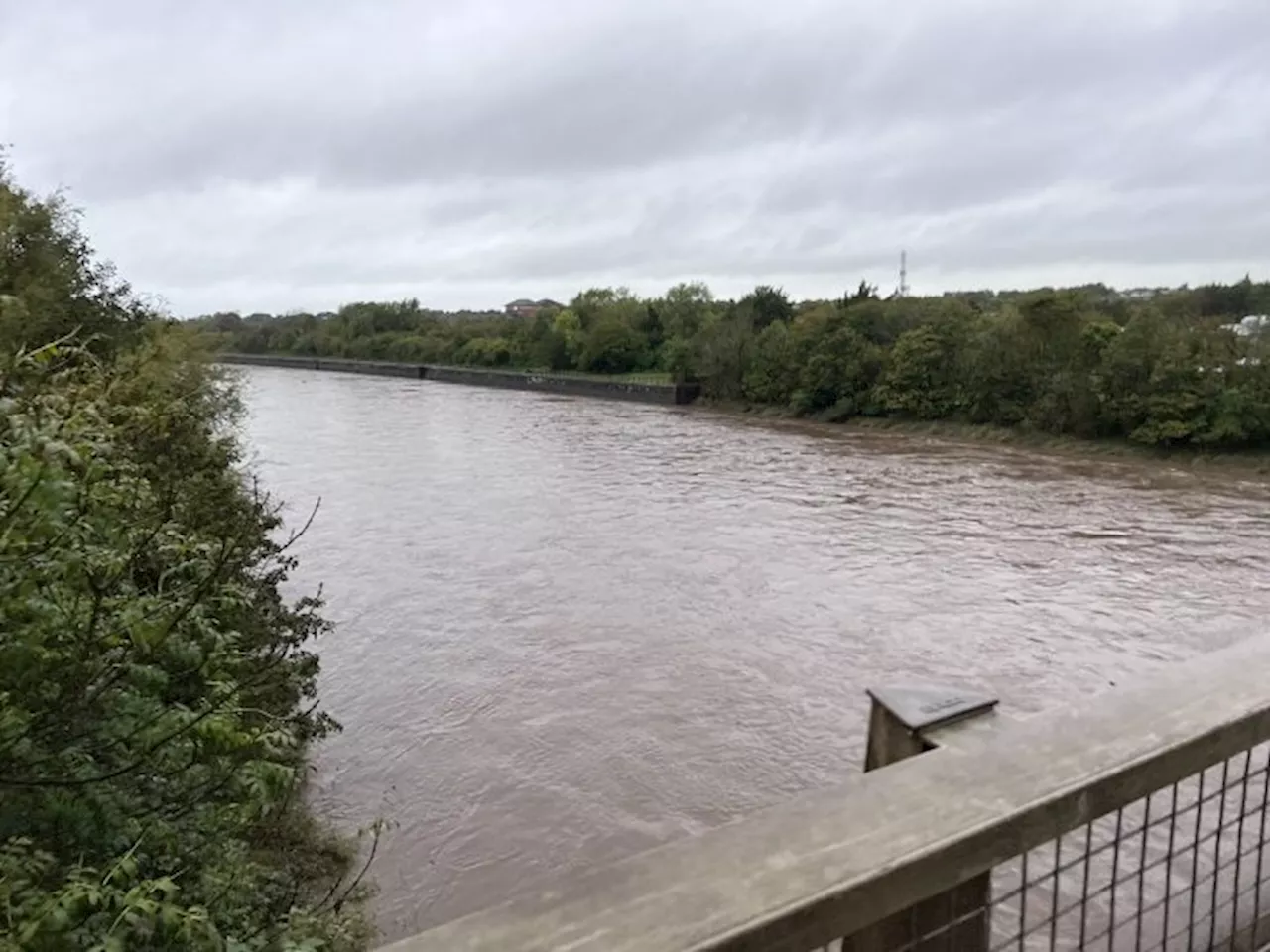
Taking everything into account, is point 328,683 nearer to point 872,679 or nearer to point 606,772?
point 606,772

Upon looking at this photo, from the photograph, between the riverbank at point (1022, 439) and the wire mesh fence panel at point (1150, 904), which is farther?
the riverbank at point (1022, 439)

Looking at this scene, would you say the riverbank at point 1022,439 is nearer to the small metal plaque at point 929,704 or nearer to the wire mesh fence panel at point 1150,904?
the wire mesh fence panel at point 1150,904

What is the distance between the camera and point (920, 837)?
3.88ft

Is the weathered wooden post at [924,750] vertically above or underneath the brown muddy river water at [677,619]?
above

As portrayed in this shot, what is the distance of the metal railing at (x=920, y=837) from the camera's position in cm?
103

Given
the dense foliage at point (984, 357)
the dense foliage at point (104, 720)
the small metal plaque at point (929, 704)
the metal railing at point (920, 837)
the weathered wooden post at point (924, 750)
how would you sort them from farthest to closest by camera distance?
the dense foliage at point (984, 357)
the dense foliage at point (104, 720)
the small metal plaque at point (929, 704)
the weathered wooden post at point (924, 750)
the metal railing at point (920, 837)

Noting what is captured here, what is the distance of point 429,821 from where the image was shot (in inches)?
295

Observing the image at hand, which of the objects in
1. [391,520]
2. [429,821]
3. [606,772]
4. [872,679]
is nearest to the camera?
[429,821]

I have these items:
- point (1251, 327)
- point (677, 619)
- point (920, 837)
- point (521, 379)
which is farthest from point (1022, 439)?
point (521, 379)

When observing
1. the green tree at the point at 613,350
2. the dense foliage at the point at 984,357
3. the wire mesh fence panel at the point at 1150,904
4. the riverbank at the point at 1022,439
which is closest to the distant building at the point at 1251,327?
the dense foliage at the point at 984,357

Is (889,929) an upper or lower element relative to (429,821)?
upper

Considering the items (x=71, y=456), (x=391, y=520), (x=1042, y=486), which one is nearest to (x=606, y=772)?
(x=71, y=456)

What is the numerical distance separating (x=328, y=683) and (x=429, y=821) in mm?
3248

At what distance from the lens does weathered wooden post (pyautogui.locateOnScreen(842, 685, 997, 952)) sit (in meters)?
1.42
